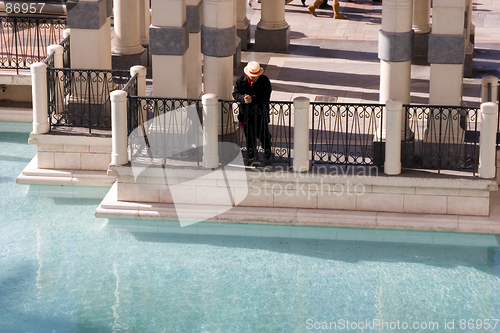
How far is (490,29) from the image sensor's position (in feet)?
72.8

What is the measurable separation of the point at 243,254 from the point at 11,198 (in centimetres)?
395

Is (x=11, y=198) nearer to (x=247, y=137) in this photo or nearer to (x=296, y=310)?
(x=247, y=137)

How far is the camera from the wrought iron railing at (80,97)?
13992mm

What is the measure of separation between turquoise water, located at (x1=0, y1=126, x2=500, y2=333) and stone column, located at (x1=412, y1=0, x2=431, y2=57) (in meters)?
7.19

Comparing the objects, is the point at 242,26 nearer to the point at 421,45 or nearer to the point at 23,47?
the point at 421,45

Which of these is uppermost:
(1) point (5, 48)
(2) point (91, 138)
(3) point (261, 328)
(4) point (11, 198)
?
(1) point (5, 48)

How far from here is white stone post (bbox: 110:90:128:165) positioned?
1253 centimetres

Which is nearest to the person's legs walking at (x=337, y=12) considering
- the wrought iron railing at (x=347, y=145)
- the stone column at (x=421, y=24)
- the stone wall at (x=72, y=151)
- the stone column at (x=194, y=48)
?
the stone column at (x=421, y=24)

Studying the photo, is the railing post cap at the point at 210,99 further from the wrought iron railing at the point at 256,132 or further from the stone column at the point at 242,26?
the stone column at the point at 242,26

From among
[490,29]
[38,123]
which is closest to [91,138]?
[38,123]

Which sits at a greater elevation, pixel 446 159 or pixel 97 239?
pixel 446 159

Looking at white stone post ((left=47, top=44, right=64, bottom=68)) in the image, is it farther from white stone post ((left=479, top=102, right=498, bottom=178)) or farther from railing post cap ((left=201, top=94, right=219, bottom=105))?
white stone post ((left=479, top=102, right=498, bottom=178))

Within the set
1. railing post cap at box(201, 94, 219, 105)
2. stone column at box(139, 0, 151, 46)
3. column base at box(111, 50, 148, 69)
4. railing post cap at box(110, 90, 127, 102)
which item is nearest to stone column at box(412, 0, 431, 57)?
stone column at box(139, 0, 151, 46)

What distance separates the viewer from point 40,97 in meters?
13.7
